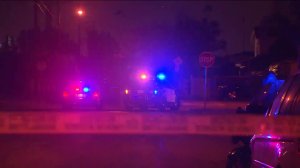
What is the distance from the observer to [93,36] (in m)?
60.7

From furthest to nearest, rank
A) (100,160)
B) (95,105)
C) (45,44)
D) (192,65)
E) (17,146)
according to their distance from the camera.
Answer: (192,65)
(45,44)
(95,105)
(17,146)
(100,160)

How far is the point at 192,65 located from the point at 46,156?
4624 centimetres

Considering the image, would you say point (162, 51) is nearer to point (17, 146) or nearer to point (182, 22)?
point (182, 22)

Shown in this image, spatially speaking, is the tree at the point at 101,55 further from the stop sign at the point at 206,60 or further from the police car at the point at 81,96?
the stop sign at the point at 206,60

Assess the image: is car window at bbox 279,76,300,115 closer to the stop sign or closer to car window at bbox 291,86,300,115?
car window at bbox 291,86,300,115

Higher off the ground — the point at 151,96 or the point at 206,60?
the point at 206,60

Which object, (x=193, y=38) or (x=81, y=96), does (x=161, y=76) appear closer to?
(x=81, y=96)

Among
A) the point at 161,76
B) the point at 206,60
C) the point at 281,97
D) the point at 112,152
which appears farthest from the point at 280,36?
the point at 281,97

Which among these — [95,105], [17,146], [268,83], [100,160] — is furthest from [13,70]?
[268,83]

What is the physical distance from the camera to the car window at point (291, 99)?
17.4 ft

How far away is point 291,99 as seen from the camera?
5.39 m

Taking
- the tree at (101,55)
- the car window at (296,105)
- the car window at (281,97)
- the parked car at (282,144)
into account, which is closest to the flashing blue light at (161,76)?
the tree at (101,55)

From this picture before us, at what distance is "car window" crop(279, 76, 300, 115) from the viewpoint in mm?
→ 5297

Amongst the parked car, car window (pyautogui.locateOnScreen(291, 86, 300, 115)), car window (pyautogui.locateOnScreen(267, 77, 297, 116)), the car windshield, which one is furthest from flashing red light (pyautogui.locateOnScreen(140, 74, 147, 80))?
car window (pyautogui.locateOnScreen(291, 86, 300, 115))
